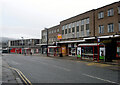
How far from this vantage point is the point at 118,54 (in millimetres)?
23531

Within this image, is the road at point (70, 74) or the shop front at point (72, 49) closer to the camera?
the road at point (70, 74)

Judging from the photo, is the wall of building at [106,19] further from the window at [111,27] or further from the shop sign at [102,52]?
the shop sign at [102,52]

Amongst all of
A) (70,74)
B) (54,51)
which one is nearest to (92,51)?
(70,74)

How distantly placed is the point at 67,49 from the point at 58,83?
3342 centimetres

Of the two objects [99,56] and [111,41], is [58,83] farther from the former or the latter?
[111,41]

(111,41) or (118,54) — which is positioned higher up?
(111,41)

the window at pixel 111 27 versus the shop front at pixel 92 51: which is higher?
the window at pixel 111 27

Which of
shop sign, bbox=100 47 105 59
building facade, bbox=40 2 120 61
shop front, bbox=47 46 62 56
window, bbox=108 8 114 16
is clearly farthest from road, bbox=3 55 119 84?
shop front, bbox=47 46 62 56

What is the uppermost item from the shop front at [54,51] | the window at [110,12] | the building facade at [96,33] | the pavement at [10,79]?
the window at [110,12]

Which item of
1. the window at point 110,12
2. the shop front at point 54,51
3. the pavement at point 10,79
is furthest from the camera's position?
the shop front at point 54,51

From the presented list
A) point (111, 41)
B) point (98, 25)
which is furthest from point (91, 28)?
point (111, 41)

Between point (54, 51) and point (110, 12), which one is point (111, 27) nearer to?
point (110, 12)

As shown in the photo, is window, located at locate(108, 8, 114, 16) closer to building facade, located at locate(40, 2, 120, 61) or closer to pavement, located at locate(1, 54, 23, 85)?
building facade, located at locate(40, 2, 120, 61)

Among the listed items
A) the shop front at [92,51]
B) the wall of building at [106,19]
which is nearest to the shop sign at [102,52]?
the shop front at [92,51]
